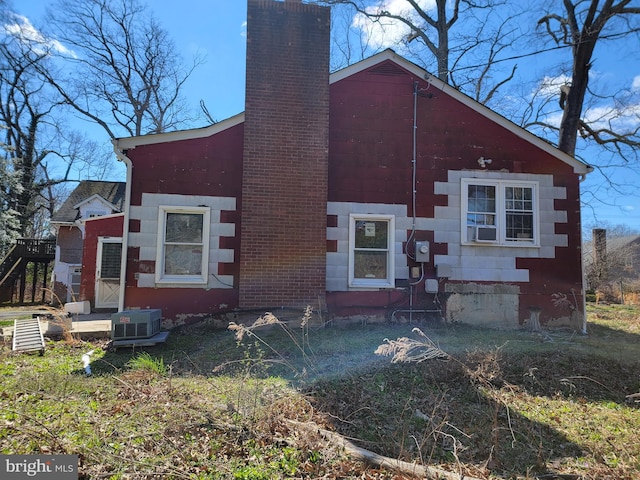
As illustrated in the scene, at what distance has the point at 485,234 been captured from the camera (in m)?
9.00

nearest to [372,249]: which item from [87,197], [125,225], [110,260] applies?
[125,225]

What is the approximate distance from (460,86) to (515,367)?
57.8ft

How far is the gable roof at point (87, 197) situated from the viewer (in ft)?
68.3

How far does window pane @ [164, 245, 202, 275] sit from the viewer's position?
827cm

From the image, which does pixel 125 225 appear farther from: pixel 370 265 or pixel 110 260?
pixel 110 260

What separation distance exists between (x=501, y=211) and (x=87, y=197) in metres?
23.4

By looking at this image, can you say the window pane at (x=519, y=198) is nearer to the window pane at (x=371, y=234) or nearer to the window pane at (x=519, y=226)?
the window pane at (x=519, y=226)

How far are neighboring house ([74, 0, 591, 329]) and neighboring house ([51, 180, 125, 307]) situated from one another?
10212mm

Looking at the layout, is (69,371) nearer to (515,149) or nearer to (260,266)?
(260,266)

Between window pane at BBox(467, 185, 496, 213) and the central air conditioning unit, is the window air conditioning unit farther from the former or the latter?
the central air conditioning unit

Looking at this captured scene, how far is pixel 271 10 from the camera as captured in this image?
8.52m

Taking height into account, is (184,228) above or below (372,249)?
above

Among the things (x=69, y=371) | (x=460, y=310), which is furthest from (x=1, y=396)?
(x=460, y=310)

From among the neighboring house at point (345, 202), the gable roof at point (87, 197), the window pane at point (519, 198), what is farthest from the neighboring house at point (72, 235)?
the window pane at point (519, 198)
